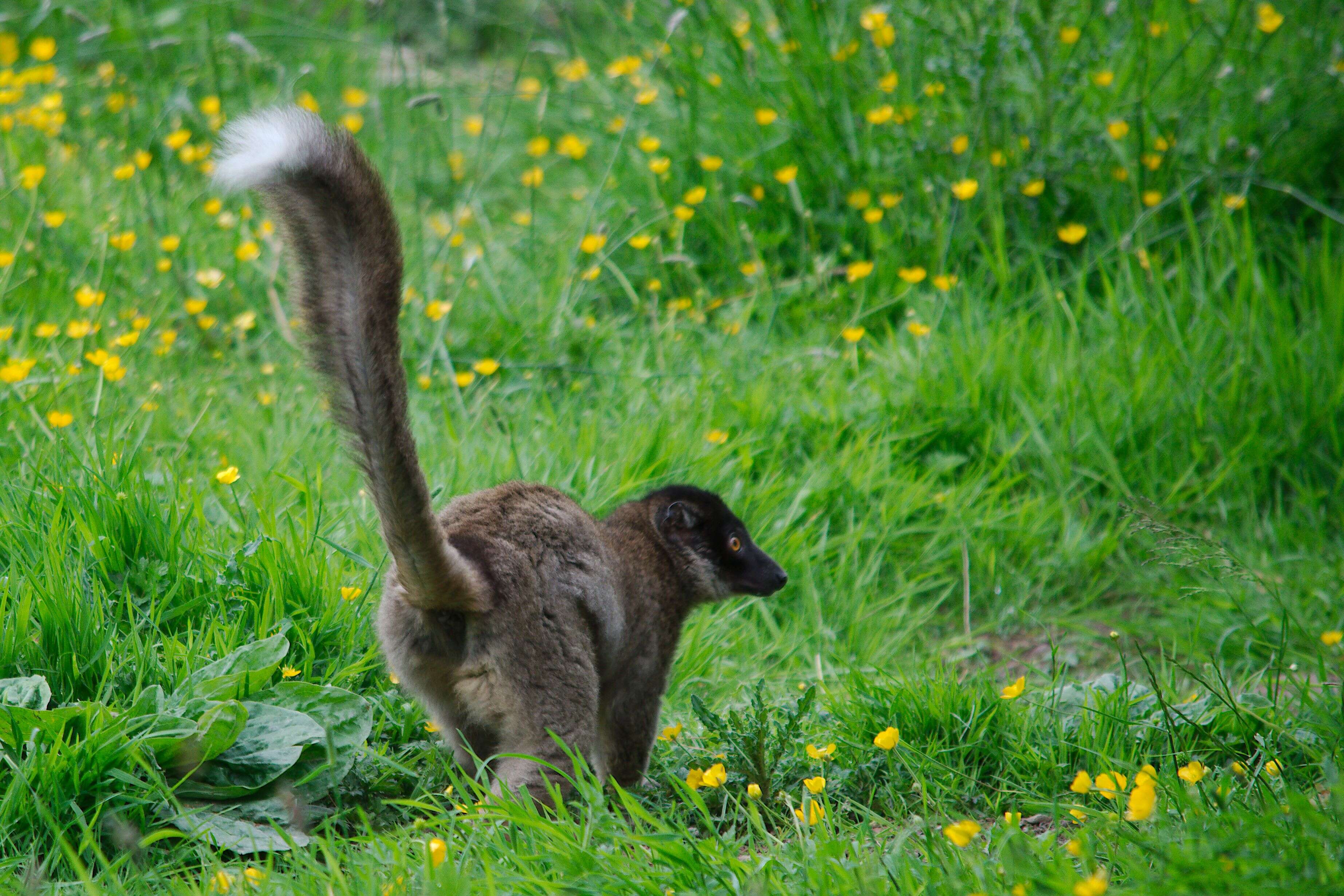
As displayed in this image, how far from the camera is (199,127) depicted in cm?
666

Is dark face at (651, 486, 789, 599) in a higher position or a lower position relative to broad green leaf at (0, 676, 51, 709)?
lower

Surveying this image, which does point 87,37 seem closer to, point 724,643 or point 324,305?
point 324,305

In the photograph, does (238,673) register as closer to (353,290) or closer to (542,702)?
(542,702)

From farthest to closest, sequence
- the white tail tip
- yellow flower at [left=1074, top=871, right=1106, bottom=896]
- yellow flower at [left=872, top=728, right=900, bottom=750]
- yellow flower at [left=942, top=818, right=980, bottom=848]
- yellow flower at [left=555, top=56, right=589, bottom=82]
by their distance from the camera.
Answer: yellow flower at [left=555, top=56, right=589, bottom=82], yellow flower at [left=872, top=728, right=900, bottom=750], the white tail tip, yellow flower at [left=942, top=818, right=980, bottom=848], yellow flower at [left=1074, top=871, right=1106, bottom=896]

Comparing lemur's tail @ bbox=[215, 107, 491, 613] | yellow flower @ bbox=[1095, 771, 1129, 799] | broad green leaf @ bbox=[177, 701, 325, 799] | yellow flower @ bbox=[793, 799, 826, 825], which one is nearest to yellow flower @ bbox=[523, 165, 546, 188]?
lemur's tail @ bbox=[215, 107, 491, 613]

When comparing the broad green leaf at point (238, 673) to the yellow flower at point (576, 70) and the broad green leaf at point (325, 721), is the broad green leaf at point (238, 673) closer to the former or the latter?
the broad green leaf at point (325, 721)

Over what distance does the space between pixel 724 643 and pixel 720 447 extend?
898 millimetres

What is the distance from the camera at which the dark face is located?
3842 mm

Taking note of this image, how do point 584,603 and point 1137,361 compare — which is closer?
point 584,603

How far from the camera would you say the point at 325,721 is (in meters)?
3.12

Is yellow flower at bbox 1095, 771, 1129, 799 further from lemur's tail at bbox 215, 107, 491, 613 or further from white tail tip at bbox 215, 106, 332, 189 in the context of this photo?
white tail tip at bbox 215, 106, 332, 189

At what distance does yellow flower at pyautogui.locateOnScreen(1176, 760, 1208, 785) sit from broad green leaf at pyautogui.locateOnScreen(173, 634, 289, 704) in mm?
2269

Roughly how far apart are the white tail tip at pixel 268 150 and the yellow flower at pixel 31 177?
11.3 feet

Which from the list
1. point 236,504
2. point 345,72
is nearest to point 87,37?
point 345,72
